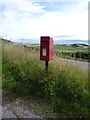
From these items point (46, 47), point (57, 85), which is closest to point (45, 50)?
point (46, 47)

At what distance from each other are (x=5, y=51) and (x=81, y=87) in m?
5.65

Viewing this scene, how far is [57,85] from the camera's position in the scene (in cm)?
470

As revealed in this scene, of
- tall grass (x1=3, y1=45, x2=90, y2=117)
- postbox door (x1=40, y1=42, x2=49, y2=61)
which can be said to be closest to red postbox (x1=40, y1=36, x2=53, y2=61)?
postbox door (x1=40, y1=42, x2=49, y2=61)

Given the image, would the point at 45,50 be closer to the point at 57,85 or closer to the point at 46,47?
the point at 46,47

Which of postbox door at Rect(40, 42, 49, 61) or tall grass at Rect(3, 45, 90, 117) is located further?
postbox door at Rect(40, 42, 49, 61)

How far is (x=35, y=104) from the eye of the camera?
4316 millimetres

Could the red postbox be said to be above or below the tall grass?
above

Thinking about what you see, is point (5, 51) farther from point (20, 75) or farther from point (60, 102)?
point (60, 102)

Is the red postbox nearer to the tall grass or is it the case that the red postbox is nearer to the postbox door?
the postbox door

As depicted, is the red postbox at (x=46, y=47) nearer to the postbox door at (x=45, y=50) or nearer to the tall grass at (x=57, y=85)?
the postbox door at (x=45, y=50)

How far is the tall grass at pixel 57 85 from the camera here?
405 cm

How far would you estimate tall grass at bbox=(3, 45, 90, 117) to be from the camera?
4051 mm

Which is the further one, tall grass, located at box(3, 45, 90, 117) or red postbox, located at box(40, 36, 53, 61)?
red postbox, located at box(40, 36, 53, 61)

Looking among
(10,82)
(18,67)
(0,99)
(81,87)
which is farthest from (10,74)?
(81,87)
